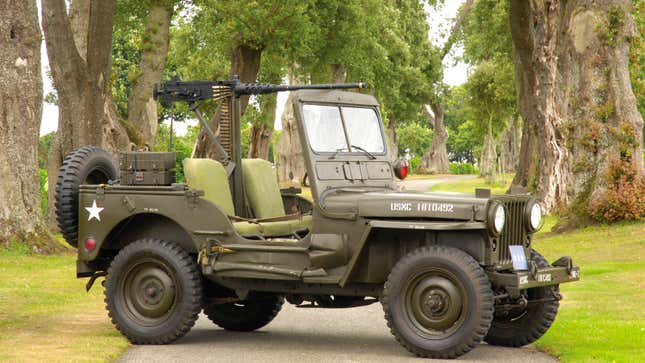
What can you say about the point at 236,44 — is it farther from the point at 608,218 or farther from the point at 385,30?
the point at 385,30

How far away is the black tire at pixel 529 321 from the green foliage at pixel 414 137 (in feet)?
416

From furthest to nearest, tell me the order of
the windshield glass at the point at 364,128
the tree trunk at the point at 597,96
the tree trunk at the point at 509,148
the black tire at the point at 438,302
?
the tree trunk at the point at 509,148
the tree trunk at the point at 597,96
the windshield glass at the point at 364,128
the black tire at the point at 438,302

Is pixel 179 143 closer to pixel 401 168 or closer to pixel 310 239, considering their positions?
pixel 401 168

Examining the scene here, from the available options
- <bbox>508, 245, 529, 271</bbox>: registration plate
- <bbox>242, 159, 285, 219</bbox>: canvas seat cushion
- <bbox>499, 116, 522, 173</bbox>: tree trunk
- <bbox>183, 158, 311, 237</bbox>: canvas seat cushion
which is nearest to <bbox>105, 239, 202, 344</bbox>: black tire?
<bbox>183, 158, 311, 237</bbox>: canvas seat cushion

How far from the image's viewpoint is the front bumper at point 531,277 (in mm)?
10156

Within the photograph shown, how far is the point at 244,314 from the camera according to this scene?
506 inches

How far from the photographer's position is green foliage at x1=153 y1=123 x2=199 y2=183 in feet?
131

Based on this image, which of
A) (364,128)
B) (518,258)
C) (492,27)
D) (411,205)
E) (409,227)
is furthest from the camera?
(492,27)

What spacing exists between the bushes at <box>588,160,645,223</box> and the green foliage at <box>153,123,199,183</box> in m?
16.0

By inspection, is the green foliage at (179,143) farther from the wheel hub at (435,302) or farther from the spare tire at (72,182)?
the wheel hub at (435,302)

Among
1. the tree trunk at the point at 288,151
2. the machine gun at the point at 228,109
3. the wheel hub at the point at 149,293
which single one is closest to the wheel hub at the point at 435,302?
Result: the wheel hub at the point at 149,293

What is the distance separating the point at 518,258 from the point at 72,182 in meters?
4.79

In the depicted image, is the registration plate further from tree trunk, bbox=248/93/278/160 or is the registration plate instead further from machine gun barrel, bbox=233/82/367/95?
tree trunk, bbox=248/93/278/160

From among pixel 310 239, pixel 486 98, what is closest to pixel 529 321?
pixel 310 239
